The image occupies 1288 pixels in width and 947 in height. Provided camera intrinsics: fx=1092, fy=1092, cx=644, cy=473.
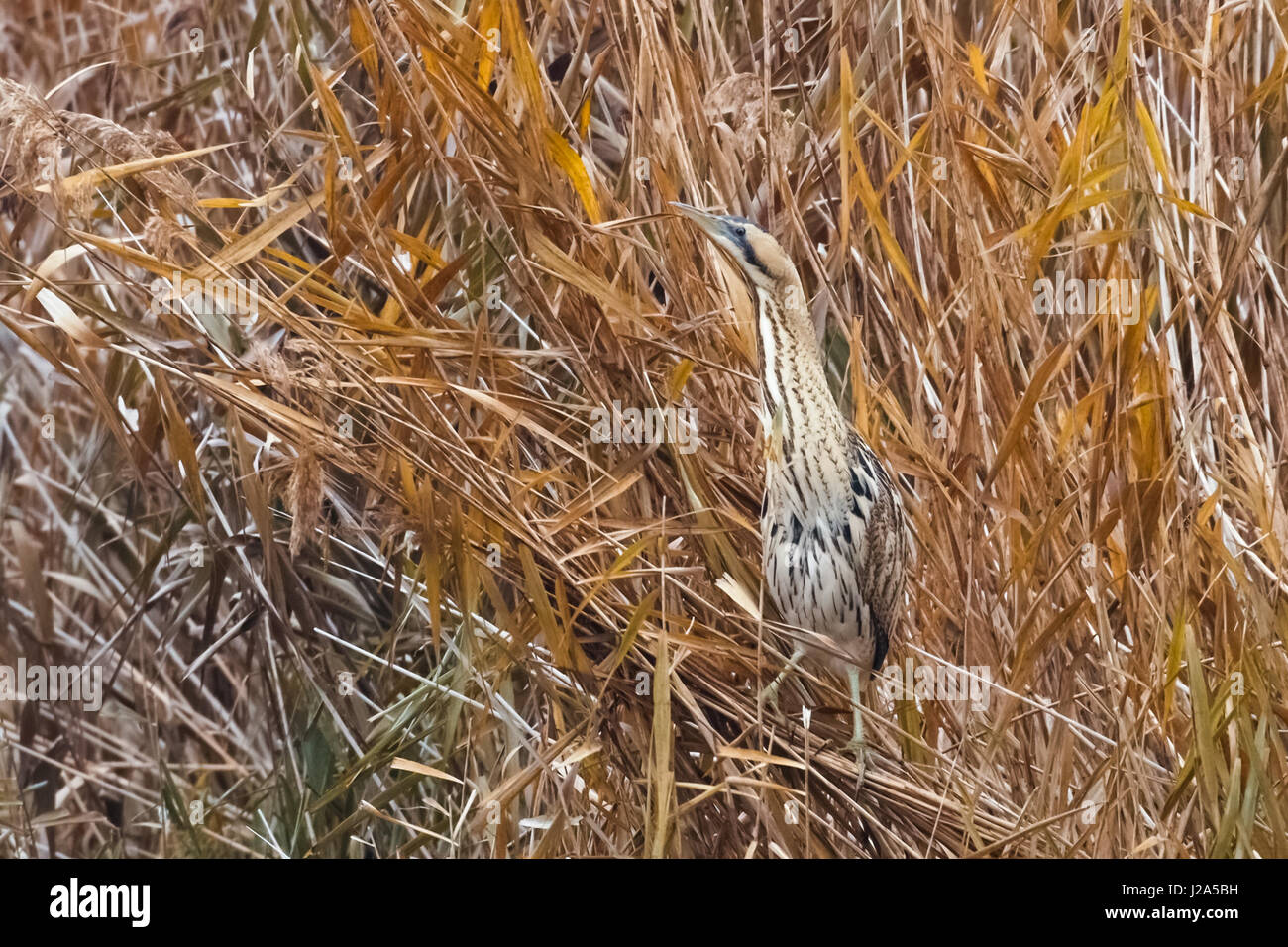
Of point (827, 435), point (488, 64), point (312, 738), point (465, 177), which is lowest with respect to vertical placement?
point (312, 738)

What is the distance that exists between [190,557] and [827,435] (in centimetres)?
100

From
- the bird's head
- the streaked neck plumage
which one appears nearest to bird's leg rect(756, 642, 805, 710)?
the streaked neck plumage

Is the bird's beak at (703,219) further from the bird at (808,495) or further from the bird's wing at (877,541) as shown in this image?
the bird's wing at (877,541)

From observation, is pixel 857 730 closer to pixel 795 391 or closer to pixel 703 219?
pixel 795 391

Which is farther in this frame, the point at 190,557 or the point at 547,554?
the point at 190,557

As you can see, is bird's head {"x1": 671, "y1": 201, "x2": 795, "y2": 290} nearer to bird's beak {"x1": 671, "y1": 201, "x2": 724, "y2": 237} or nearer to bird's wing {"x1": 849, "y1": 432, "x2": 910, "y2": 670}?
bird's beak {"x1": 671, "y1": 201, "x2": 724, "y2": 237}

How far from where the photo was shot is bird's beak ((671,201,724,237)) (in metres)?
1.57

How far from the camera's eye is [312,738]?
67.6 inches

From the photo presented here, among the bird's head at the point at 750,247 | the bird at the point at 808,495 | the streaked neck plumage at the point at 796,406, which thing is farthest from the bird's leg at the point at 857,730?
the bird's head at the point at 750,247

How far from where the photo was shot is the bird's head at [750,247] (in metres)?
1.55

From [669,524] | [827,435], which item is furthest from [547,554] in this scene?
[827,435]

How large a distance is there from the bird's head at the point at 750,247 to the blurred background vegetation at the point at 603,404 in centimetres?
5

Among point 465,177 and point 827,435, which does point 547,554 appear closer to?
point 827,435

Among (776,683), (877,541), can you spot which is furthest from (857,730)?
(877,541)
